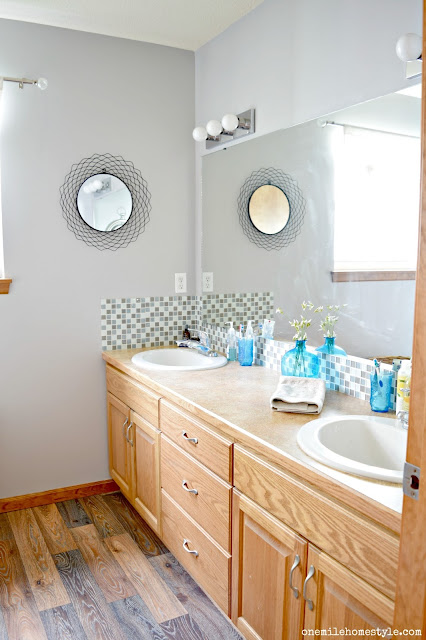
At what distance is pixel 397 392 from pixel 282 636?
78cm

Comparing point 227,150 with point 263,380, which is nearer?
point 263,380

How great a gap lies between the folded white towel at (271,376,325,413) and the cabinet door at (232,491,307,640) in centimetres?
33

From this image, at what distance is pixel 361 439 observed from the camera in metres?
1.64

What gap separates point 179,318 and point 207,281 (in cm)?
28

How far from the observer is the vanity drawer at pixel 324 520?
1.16 m

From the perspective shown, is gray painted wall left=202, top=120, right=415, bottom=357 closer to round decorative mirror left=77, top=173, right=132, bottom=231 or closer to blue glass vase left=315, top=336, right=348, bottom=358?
blue glass vase left=315, top=336, right=348, bottom=358

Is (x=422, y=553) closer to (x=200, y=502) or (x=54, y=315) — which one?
(x=200, y=502)

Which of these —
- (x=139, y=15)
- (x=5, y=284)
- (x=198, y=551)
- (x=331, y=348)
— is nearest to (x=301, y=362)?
(x=331, y=348)

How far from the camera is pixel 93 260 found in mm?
2844

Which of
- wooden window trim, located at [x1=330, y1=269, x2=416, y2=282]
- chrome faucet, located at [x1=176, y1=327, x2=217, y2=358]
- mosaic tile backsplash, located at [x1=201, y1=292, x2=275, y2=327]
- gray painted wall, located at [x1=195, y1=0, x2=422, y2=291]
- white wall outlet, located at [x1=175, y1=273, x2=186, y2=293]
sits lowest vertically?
chrome faucet, located at [x1=176, y1=327, x2=217, y2=358]

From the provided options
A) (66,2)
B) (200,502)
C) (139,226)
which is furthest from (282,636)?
(66,2)

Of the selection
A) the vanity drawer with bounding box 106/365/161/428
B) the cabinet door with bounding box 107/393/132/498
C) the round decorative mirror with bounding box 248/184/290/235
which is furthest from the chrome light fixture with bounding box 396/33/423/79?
the cabinet door with bounding box 107/393/132/498

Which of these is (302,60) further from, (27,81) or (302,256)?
(27,81)

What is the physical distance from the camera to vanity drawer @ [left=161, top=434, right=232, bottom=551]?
5.81 ft
